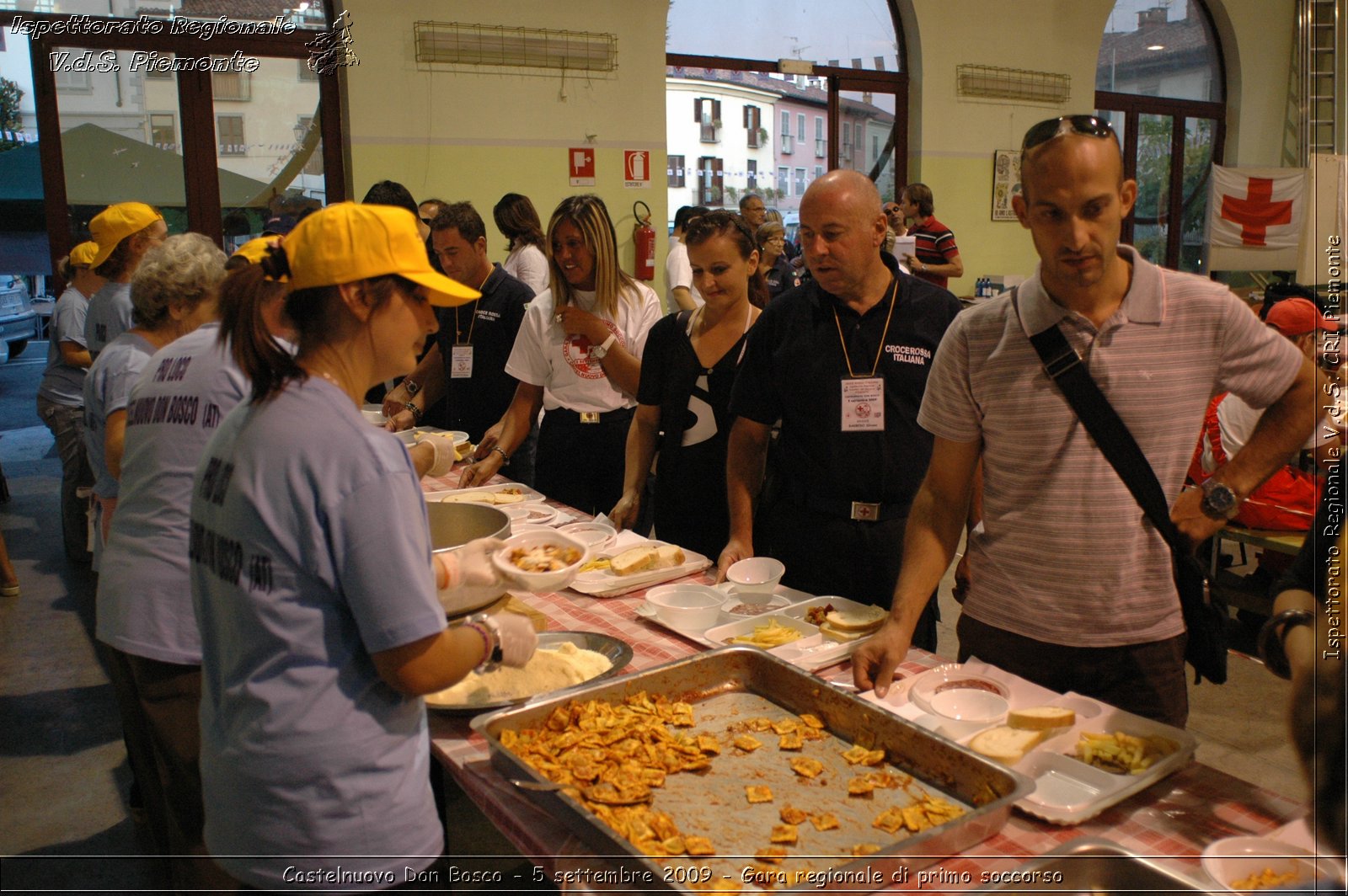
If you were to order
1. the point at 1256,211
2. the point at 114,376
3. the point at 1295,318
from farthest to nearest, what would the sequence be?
1. the point at 1256,211
2. the point at 1295,318
3. the point at 114,376

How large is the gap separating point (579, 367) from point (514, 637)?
2.06 m

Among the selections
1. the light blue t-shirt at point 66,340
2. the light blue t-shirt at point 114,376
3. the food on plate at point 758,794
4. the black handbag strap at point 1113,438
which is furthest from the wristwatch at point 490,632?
the light blue t-shirt at point 66,340

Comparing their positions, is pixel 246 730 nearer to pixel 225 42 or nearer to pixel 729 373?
pixel 729 373

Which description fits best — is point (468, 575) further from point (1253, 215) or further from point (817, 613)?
point (1253, 215)

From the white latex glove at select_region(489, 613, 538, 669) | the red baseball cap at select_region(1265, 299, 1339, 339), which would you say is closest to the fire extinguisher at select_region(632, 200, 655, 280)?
the red baseball cap at select_region(1265, 299, 1339, 339)

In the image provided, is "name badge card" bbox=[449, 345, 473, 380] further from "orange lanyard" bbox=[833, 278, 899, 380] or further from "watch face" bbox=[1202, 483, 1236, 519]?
"watch face" bbox=[1202, 483, 1236, 519]

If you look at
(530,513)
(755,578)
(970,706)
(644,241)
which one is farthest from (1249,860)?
(644,241)

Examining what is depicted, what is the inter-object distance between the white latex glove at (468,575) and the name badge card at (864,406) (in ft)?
3.18

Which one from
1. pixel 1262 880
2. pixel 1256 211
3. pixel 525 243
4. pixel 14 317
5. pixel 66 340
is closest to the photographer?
pixel 1262 880

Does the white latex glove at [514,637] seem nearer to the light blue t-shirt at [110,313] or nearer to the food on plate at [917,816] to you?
the food on plate at [917,816]

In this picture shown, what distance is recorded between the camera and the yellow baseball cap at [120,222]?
3.17 metres

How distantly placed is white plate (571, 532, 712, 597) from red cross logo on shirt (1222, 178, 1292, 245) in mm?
9997

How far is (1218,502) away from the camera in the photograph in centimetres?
160

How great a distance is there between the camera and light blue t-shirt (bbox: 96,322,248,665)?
1896 millimetres
